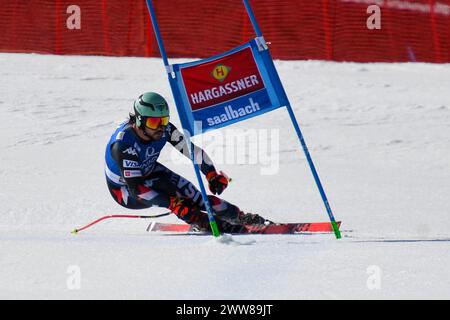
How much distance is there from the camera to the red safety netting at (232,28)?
1586 centimetres

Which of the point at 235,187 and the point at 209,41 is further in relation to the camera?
the point at 209,41

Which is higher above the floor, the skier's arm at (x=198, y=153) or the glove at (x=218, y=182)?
the skier's arm at (x=198, y=153)

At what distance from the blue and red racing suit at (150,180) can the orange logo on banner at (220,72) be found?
85cm

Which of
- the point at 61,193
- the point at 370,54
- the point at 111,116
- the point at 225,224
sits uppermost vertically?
the point at 370,54

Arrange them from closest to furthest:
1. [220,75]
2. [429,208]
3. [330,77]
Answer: [220,75] < [429,208] < [330,77]

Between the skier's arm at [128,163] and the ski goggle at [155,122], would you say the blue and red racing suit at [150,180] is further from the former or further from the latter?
the ski goggle at [155,122]

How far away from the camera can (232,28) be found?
16188 mm

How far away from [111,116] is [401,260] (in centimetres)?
824

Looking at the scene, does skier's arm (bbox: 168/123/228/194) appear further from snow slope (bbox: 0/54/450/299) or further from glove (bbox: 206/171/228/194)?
snow slope (bbox: 0/54/450/299)

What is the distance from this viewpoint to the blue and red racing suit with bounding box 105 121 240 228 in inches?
291

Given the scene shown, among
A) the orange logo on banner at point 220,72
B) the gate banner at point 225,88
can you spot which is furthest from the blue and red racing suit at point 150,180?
the orange logo on banner at point 220,72

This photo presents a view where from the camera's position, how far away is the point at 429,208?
9.29 metres
